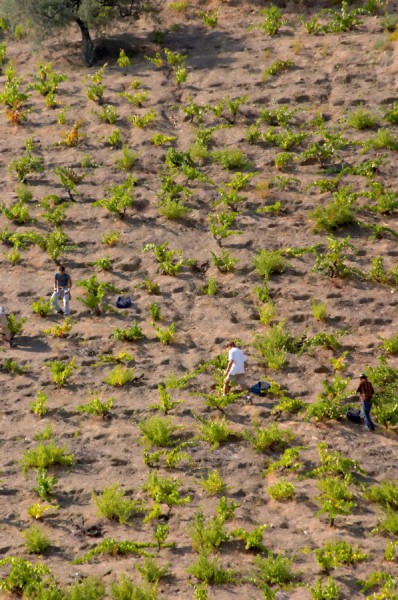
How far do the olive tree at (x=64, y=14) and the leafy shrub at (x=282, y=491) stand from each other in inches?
559

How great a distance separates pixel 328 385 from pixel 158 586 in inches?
156

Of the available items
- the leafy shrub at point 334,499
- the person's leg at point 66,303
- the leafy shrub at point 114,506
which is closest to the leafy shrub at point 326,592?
the leafy shrub at point 334,499

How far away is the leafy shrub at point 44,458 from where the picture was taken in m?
10.8

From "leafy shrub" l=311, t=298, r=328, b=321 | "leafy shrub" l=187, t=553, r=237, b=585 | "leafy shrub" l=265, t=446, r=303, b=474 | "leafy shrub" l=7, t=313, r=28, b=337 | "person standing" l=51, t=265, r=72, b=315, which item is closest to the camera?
"leafy shrub" l=187, t=553, r=237, b=585

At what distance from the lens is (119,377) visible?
12.4m

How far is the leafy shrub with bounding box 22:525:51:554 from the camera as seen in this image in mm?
9477

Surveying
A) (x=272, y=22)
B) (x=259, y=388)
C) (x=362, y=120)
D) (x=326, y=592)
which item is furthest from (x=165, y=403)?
(x=272, y=22)

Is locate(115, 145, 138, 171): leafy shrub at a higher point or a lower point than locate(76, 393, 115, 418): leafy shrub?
higher

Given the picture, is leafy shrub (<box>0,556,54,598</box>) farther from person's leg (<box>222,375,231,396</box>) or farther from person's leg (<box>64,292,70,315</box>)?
person's leg (<box>64,292,70,315</box>)

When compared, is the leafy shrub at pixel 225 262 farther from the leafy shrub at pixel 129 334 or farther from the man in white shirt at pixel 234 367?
the man in white shirt at pixel 234 367

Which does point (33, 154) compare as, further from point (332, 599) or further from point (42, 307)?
point (332, 599)

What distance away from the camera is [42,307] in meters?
14.0

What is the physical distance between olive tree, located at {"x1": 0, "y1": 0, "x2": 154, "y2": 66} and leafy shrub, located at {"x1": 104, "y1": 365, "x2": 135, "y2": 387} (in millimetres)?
11301

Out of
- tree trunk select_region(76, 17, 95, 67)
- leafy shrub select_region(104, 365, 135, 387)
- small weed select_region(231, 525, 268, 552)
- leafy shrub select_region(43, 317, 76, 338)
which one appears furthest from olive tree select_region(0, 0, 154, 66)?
small weed select_region(231, 525, 268, 552)
